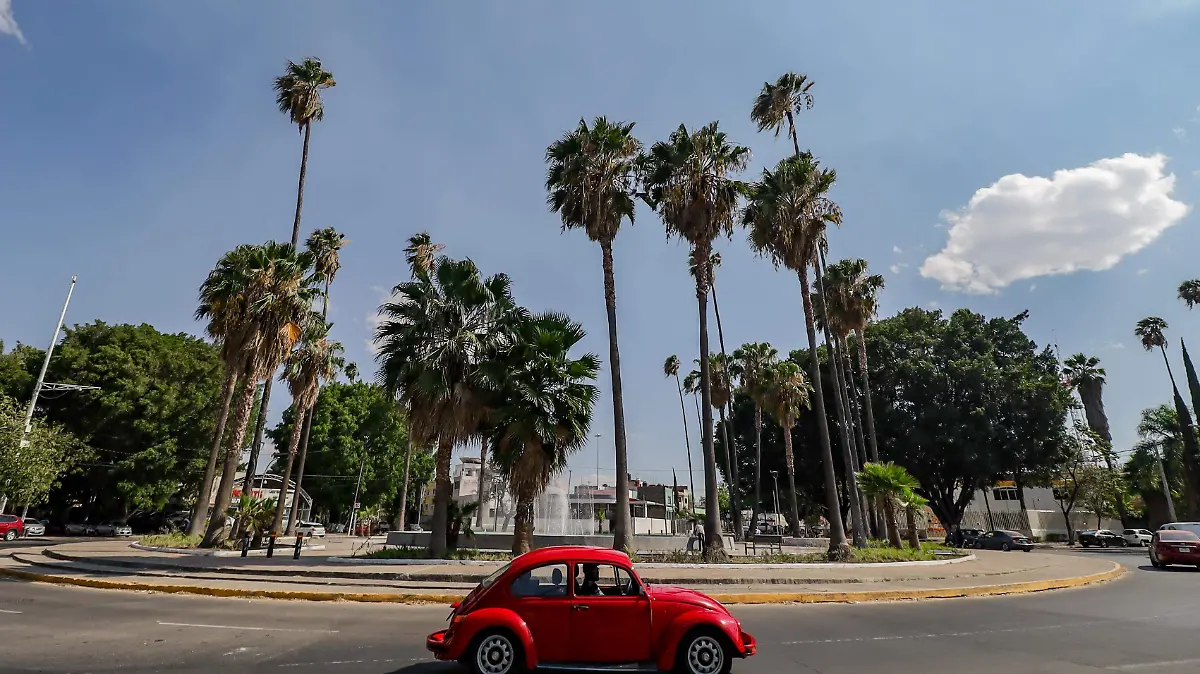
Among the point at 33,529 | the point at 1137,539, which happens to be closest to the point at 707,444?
the point at 33,529

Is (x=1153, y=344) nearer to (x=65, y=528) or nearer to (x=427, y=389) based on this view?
(x=427, y=389)

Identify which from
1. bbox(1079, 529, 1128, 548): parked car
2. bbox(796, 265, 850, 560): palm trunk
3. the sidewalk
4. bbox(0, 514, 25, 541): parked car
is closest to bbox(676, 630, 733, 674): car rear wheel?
the sidewalk

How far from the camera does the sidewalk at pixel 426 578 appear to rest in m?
13.3

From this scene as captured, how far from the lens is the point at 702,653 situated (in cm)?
632

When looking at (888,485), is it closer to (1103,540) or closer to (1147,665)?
(1147,665)

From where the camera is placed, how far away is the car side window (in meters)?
6.46

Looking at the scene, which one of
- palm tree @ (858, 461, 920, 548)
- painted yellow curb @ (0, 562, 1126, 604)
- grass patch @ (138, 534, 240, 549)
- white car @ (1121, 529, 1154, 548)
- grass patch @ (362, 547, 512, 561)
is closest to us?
painted yellow curb @ (0, 562, 1126, 604)

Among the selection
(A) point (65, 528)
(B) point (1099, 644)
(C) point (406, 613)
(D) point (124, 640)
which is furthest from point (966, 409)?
(A) point (65, 528)

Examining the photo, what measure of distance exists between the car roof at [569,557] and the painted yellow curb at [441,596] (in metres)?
6.80

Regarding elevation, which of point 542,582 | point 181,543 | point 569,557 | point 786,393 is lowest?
point 181,543

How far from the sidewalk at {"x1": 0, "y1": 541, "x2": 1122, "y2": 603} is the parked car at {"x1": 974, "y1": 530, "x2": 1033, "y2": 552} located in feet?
66.2

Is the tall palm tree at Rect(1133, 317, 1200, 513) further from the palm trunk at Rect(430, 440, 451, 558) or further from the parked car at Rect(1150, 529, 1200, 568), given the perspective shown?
the palm trunk at Rect(430, 440, 451, 558)

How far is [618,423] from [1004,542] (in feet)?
101

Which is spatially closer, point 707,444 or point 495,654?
point 495,654
